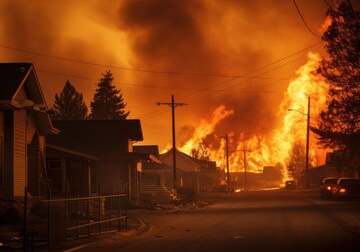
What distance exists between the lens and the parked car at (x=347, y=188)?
50469 mm

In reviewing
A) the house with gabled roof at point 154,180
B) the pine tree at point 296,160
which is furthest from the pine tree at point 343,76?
the pine tree at point 296,160

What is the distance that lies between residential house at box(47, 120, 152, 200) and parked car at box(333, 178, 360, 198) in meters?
15.1

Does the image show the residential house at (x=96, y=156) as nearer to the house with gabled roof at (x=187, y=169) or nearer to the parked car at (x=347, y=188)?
the parked car at (x=347, y=188)

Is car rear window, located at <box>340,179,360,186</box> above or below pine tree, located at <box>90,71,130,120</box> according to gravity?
below

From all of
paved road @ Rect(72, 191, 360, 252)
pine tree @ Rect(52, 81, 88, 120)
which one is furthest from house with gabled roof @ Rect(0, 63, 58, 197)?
pine tree @ Rect(52, 81, 88, 120)

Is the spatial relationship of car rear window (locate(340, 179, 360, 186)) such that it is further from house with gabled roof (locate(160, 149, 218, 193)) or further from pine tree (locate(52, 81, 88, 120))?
pine tree (locate(52, 81, 88, 120))

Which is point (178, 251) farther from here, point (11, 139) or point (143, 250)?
point (11, 139)

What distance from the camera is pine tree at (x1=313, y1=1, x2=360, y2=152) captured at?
169 ft

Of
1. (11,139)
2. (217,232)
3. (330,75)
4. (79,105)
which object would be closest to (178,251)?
(217,232)

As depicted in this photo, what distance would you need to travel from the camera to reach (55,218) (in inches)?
742

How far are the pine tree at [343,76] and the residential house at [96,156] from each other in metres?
16.9

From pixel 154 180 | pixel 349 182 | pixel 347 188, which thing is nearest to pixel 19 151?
pixel 347 188

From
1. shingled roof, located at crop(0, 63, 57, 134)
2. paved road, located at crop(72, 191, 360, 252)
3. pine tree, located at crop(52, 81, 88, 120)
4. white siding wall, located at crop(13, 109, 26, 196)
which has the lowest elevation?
paved road, located at crop(72, 191, 360, 252)

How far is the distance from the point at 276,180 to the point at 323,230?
14830cm
